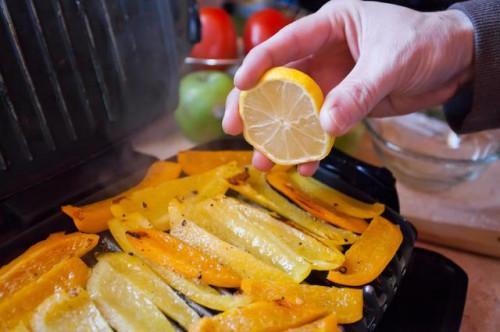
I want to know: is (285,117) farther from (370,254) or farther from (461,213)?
(461,213)

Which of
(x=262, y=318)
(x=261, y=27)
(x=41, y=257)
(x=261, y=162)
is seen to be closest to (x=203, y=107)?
(x=261, y=162)

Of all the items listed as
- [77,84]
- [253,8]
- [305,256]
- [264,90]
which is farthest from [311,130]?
[253,8]

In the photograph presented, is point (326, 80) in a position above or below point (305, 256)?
above

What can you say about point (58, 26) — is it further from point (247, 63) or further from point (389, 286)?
point (389, 286)

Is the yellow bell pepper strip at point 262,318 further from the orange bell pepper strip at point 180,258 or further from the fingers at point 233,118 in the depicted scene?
Result: the fingers at point 233,118

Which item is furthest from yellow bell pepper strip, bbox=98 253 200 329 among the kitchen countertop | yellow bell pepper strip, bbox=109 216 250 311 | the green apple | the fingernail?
the green apple

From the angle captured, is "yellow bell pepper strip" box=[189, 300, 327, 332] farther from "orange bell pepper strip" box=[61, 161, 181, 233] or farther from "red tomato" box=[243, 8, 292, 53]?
"red tomato" box=[243, 8, 292, 53]
